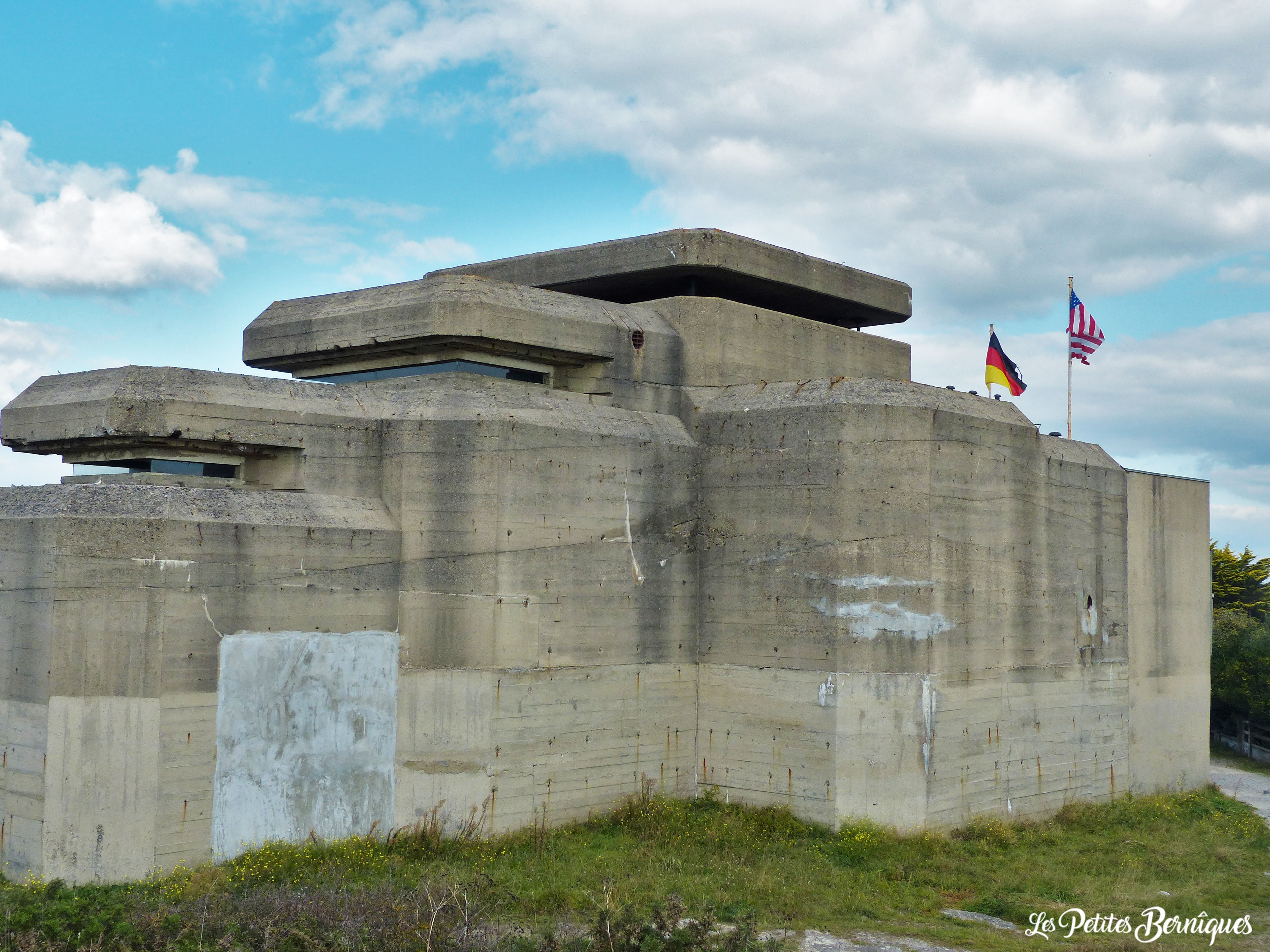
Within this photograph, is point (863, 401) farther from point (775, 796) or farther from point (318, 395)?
point (318, 395)

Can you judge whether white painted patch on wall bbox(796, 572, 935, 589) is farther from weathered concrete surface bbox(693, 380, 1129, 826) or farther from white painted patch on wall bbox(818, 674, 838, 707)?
white painted patch on wall bbox(818, 674, 838, 707)

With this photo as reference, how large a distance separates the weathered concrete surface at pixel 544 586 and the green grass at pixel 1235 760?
417 inches

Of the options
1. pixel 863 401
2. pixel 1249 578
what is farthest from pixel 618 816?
pixel 1249 578

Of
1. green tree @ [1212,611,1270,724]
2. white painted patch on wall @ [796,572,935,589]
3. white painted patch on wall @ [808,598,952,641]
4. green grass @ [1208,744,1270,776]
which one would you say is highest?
white painted patch on wall @ [796,572,935,589]

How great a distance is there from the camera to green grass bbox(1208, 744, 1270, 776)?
2988cm

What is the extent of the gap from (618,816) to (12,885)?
780 cm

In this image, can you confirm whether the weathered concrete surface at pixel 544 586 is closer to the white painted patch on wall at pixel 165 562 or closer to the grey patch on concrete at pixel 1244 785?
the white painted patch on wall at pixel 165 562

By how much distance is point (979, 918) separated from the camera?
1452cm

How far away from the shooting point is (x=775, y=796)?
17969mm

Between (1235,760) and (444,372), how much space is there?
24438mm

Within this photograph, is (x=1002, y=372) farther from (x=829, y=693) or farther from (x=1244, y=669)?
(x=1244, y=669)

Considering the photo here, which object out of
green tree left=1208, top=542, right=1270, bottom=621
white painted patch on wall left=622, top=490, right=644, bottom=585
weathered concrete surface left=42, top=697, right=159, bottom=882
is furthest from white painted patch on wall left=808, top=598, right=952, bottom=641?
green tree left=1208, top=542, right=1270, bottom=621

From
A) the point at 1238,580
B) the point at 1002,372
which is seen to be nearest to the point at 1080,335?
the point at 1002,372

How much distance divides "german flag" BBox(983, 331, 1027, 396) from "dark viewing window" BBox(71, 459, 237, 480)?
1367cm
